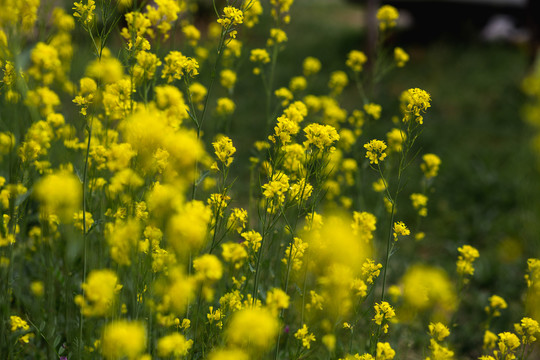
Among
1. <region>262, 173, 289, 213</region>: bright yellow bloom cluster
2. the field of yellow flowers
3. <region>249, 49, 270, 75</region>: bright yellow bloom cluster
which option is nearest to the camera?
the field of yellow flowers

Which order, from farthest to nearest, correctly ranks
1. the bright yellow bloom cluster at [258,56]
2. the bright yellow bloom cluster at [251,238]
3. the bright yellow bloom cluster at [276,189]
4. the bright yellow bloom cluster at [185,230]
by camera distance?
1. the bright yellow bloom cluster at [258,56]
2. the bright yellow bloom cluster at [251,238]
3. the bright yellow bloom cluster at [276,189]
4. the bright yellow bloom cluster at [185,230]

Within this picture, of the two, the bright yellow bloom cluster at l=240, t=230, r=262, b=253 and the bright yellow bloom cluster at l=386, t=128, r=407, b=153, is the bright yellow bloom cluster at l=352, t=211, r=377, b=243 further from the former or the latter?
the bright yellow bloom cluster at l=386, t=128, r=407, b=153

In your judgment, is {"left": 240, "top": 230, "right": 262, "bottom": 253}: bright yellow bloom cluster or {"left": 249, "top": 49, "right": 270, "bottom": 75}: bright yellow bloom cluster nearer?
{"left": 240, "top": 230, "right": 262, "bottom": 253}: bright yellow bloom cluster

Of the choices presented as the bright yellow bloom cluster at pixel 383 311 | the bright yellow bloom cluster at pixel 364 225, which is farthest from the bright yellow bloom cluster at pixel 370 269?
the bright yellow bloom cluster at pixel 364 225

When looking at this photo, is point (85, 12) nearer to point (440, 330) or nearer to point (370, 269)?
point (370, 269)

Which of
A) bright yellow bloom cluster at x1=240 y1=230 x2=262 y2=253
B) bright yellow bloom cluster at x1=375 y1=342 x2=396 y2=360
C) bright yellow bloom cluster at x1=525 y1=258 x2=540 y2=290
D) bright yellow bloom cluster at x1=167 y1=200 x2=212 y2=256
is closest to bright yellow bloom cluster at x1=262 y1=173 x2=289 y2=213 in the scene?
bright yellow bloom cluster at x1=240 y1=230 x2=262 y2=253

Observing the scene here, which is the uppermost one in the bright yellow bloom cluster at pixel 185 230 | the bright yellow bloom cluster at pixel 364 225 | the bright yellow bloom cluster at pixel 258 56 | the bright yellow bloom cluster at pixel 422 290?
the bright yellow bloom cluster at pixel 258 56

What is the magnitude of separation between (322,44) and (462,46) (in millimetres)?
2627

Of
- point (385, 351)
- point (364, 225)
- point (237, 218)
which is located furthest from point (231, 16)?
point (385, 351)

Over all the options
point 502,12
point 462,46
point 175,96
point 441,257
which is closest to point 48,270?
point 175,96

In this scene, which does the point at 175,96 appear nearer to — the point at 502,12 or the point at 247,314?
the point at 247,314

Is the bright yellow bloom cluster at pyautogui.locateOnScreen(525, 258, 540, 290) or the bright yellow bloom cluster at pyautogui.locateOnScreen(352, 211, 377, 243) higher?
the bright yellow bloom cluster at pyautogui.locateOnScreen(352, 211, 377, 243)

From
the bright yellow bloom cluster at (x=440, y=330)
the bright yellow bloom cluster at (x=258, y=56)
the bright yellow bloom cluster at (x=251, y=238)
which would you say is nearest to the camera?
the bright yellow bloom cluster at (x=251, y=238)

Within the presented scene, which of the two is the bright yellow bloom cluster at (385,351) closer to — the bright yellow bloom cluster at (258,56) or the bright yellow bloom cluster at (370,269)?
the bright yellow bloom cluster at (370,269)
